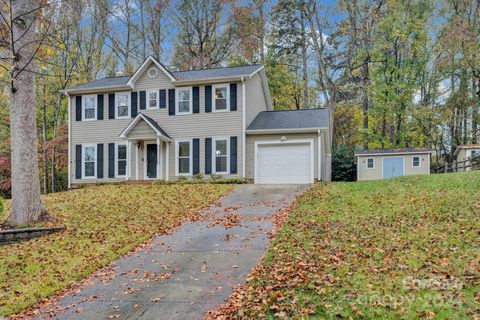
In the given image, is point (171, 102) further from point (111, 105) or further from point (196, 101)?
point (111, 105)

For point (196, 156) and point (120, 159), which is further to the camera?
point (120, 159)

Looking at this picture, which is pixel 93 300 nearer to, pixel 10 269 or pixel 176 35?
pixel 10 269

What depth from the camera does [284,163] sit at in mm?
18031

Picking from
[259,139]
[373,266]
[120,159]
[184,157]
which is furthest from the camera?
[120,159]

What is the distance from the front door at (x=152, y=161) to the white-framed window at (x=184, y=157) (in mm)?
1178

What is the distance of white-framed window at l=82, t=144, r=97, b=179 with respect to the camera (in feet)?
65.7

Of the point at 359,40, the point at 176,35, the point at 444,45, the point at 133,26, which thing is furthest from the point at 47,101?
the point at 444,45

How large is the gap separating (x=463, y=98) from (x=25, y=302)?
28539 mm

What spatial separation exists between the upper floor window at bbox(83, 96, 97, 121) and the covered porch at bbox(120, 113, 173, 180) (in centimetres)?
265

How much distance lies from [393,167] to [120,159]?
16.1 m

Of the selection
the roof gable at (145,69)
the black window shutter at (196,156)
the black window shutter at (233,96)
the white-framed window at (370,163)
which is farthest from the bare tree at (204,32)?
the white-framed window at (370,163)

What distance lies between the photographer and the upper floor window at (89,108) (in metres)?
20.3

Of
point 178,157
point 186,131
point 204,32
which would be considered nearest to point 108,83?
point 186,131

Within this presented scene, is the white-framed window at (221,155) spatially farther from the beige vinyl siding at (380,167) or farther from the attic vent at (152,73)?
the beige vinyl siding at (380,167)
